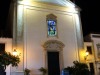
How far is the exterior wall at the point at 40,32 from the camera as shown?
75.8ft

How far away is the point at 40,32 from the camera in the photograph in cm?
2455

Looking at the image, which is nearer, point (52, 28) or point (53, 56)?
point (53, 56)

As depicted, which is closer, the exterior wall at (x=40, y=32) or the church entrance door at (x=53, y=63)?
the exterior wall at (x=40, y=32)

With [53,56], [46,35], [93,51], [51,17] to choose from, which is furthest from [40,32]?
[93,51]

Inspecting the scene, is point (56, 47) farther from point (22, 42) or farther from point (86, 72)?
point (86, 72)

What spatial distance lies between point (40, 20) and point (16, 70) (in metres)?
6.51

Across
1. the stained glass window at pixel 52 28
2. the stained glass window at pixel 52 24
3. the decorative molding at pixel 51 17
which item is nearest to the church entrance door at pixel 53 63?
the stained glass window at pixel 52 28

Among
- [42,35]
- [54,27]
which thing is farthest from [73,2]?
[42,35]

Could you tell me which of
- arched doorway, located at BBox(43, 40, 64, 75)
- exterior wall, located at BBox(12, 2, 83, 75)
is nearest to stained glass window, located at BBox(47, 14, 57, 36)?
exterior wall, located at BBox(12, 2, 83, 75)

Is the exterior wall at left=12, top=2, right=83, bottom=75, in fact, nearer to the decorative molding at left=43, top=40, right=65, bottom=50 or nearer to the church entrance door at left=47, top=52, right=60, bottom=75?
the decorative molding at left=43, top=40, right=65, bottom=50

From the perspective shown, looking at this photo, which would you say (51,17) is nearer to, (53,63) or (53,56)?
(53,56)

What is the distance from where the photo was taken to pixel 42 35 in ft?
80.3

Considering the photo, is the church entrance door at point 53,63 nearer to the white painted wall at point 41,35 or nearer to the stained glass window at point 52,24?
the white painted wall at point 41,35

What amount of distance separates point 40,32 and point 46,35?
2.50 ft
